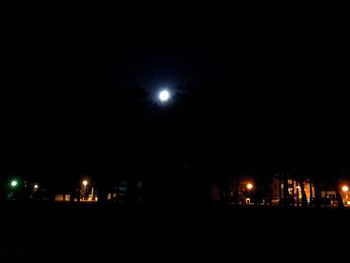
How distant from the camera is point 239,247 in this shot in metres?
11.4

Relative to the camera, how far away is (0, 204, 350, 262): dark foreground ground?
33.0 ft

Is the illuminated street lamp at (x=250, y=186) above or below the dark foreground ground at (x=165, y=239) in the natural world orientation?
above

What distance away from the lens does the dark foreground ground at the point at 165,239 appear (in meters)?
10.1

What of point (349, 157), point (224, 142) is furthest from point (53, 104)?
point (349, 157)

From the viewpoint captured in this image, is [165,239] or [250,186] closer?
[165,239]

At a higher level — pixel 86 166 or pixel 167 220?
pixel 86 166

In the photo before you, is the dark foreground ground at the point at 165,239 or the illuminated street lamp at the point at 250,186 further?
the illuminated street lamp at the point at 250,186

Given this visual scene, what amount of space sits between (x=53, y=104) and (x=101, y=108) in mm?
3917

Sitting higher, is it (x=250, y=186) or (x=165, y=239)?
(x=250, y=186)

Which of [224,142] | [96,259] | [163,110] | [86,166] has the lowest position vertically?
[96,259]

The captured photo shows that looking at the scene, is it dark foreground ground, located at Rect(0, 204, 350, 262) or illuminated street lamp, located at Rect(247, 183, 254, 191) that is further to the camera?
illuminated street lamp, located at Rect(247, 183, 254, 191)

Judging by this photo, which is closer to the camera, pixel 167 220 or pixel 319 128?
pixel 167 220

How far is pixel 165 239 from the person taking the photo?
13.2m

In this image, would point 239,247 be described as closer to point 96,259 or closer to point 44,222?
point 96,259
